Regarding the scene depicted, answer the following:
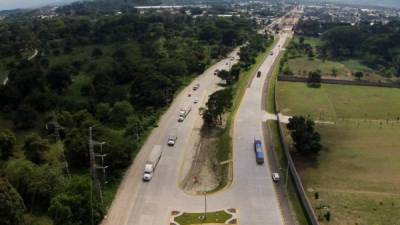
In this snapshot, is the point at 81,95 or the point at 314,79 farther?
the point at 314,79

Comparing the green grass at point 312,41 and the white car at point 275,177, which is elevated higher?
the green grass at point 312,41

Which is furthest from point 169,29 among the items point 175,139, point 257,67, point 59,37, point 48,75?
point 175,139

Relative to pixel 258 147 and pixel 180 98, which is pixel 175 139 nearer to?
pixel 258 147

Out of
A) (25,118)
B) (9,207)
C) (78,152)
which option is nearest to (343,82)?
(78,152)

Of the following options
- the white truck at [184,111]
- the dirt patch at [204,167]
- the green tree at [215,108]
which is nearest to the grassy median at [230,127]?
the dirt patch at [204,167]

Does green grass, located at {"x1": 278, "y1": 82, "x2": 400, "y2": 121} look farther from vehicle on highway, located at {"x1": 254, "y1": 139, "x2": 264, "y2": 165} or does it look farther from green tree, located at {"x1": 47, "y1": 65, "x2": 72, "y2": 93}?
green tree, located at {"x1": 47, "y1": 65, "x2": 72, "y2": 93}

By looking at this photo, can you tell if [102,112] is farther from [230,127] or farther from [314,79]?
[314,79]

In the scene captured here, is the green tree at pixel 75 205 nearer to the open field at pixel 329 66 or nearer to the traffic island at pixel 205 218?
the traffic island at pixel 205 218
